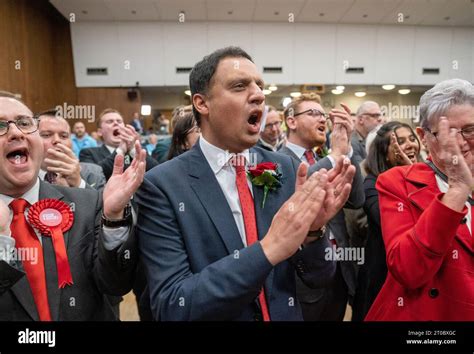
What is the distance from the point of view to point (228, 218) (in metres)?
1.03

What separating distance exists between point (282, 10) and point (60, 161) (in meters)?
6.65

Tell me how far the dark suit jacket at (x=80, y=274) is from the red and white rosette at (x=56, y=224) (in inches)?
0.7

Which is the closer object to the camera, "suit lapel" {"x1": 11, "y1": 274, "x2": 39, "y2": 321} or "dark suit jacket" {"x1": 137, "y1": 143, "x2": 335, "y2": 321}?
"dark suit jacket" {"x1": 137, "y1": 143, "x2": 335, "y2": 321}

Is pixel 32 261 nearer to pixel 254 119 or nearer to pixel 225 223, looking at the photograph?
pixel 225 223

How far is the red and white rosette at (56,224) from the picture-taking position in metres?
1.07

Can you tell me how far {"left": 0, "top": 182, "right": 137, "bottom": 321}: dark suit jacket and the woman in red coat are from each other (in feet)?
2.49

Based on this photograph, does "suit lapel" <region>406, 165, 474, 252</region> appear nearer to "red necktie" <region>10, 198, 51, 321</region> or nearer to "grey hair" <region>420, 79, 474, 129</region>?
"grey hair" <region>420, 79, 474, 129</region>

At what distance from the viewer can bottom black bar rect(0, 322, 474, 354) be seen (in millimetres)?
1058

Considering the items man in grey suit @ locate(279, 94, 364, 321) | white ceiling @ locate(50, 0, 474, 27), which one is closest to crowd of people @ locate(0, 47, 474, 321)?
man in grey suit @ locate(279, 94, 364, 321)

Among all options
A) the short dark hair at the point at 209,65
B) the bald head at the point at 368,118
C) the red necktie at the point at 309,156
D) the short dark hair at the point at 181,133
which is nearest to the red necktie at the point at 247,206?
the short dark hair at the point at 209,65

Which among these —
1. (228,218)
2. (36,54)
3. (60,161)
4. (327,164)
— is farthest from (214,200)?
(36,54)

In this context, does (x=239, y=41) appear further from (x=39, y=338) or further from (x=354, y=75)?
(x=39, y=338)

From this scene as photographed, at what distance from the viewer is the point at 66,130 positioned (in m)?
2.06

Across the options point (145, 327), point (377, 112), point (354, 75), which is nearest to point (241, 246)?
point (145, 327)
